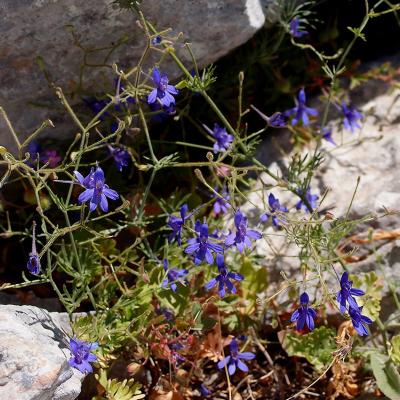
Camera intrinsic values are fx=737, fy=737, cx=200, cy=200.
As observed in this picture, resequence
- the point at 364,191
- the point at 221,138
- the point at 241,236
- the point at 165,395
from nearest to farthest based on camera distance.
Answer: the point at 241,236
the point at 165,395
the point at 221,138
the point at 364,191

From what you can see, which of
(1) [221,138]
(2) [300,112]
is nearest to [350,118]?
(2) [300,112]

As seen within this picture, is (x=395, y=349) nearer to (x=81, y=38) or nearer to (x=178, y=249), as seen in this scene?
(x=178, y=249)

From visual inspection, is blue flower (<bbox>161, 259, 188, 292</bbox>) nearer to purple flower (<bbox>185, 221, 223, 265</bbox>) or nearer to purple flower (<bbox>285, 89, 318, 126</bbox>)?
purple flower (<bbox>185, 221, 223, 265</bbox>)

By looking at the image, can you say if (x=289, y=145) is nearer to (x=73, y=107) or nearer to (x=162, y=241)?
(x=162, y=241)

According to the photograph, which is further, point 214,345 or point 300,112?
point 300,112

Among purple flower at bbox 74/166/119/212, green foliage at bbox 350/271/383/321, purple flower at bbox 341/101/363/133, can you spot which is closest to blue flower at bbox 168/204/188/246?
purple flower at bbox 74/166/119/212

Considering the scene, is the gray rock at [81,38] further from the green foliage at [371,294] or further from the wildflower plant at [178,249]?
the green foliage at [371,294]

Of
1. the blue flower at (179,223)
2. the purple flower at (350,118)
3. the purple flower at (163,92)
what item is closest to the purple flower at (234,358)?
the blue flower at (179,223)
